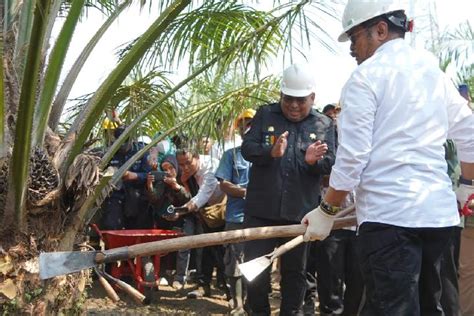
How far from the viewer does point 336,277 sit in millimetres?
5848

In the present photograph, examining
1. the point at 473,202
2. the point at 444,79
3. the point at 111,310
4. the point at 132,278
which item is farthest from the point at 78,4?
the point at 132,278

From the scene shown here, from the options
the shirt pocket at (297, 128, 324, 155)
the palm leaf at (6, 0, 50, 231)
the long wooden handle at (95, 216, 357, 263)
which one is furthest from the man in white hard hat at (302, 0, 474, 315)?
the shirt pocket at (297, 128, 324, 155)

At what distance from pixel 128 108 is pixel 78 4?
1989mm

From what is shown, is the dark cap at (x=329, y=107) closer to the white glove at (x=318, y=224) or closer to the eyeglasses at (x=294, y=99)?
the eyeglasses at (x=294, y=99)

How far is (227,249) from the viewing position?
6.09 meters

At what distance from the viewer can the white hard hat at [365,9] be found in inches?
130

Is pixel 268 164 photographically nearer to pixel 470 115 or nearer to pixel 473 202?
pixel 473 202

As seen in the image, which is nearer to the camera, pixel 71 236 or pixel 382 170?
pixel 382 170

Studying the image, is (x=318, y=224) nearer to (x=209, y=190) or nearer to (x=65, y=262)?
(x=65, y=262)

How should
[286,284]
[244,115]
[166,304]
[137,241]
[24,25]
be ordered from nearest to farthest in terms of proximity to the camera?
1. [24,25]
2. [286,284]
3. [244,115]
4. [137,241]
5. [166,304]

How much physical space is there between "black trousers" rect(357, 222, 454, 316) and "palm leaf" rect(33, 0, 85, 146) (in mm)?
1824

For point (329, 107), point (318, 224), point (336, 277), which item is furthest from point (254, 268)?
point (329, 107)

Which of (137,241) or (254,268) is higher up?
(254,268)

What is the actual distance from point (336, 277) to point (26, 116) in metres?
3.16
